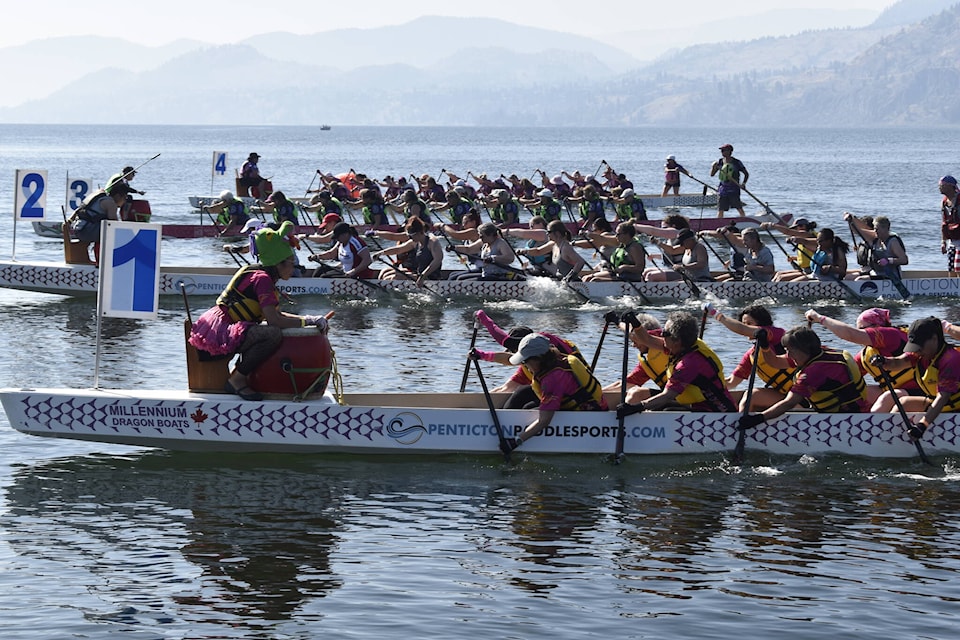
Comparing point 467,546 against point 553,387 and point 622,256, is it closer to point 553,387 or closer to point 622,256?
point 553,387

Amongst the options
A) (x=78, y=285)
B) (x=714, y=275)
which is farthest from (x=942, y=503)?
(x=78, y=285)

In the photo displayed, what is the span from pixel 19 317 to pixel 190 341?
13.3m

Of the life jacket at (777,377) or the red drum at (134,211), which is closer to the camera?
the life jacket at (777,377)

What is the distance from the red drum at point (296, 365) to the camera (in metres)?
15.0

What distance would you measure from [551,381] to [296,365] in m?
2.86

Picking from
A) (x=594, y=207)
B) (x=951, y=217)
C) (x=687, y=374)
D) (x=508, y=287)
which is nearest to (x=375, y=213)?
(x=594, y=207)

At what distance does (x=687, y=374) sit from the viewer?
15055 millimetres

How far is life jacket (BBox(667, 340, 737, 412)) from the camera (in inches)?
595

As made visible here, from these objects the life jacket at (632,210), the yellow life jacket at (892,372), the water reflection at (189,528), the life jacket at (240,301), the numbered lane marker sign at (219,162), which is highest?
the numbered lane marker sign at (219,162)

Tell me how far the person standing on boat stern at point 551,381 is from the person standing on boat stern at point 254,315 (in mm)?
2351

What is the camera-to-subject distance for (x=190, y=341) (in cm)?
1495

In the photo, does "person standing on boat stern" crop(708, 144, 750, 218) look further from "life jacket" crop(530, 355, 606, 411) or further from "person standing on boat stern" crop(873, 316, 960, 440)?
"life jacket" crop(530, 355, 606, 411)

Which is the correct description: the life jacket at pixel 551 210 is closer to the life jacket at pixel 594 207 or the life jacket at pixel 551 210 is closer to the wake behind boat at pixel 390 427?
the life jacket at pixel 594 207

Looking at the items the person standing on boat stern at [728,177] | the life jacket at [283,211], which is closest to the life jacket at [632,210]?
the person standing on boat stern at [728,177]
